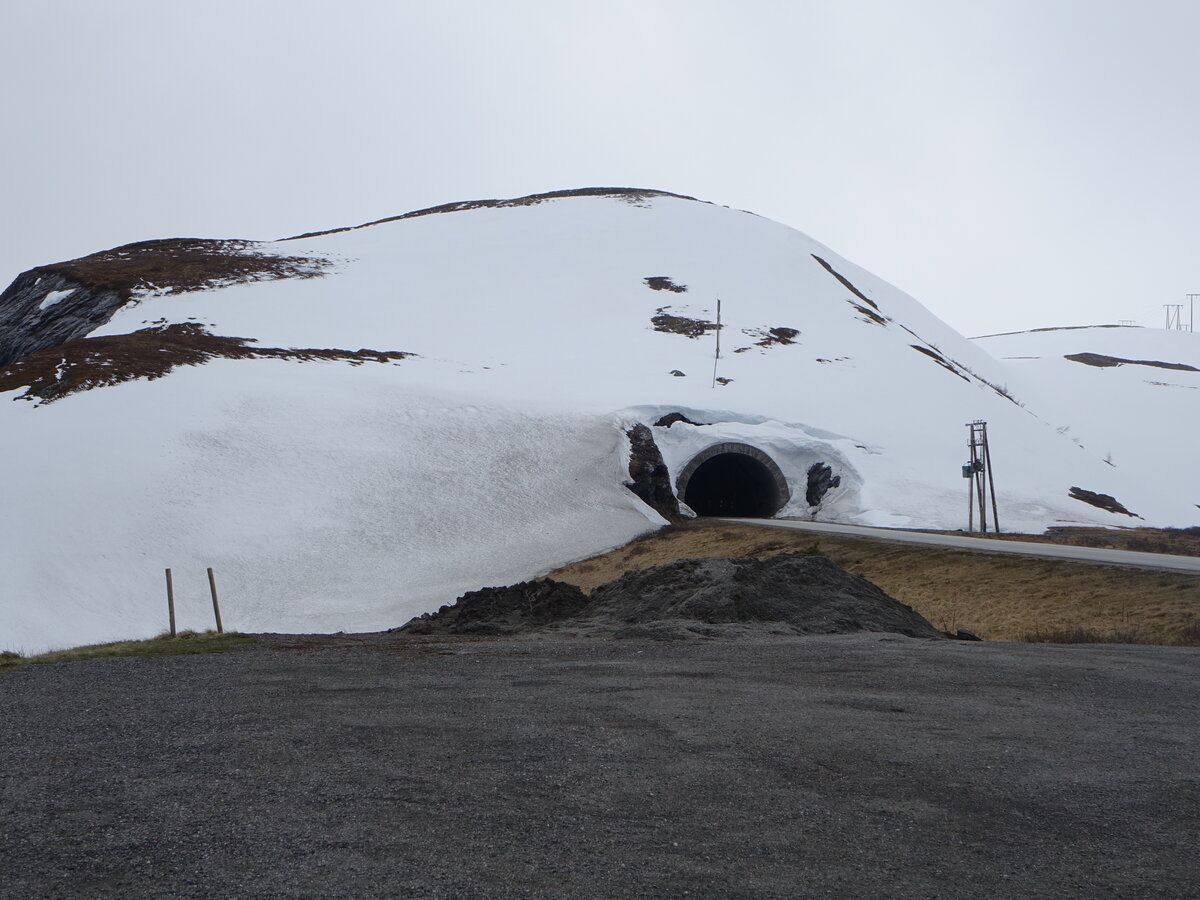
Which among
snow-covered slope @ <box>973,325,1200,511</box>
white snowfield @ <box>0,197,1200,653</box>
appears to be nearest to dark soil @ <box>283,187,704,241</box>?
white snowfield @ <box>0,197,1200,653</box>

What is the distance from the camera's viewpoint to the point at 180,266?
6481 centimetres

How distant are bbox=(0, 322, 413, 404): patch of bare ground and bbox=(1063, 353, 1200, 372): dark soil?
2584 inches

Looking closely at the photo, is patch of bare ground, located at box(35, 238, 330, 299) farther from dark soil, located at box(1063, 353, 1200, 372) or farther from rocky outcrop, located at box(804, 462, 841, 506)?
dark soil, located at box(1063, 353, 1200, 372)

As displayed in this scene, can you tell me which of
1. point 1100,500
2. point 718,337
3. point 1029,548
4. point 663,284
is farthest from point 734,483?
point 1029,548

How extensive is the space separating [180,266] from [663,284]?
31.1 meters

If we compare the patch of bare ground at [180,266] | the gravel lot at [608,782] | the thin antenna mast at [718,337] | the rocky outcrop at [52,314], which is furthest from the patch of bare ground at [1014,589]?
the patch of bare ground at [180,266]

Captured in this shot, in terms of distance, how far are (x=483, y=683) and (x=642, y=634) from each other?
489cm

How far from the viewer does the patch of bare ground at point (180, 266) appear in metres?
59.5

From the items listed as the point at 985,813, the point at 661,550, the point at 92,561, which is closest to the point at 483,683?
the point at 985,813

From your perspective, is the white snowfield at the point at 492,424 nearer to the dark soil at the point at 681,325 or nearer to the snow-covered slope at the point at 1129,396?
the snow-covered slope at the point at 1129,396

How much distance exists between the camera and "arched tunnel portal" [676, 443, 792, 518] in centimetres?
4381

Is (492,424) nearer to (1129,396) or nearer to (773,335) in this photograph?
(773,335)

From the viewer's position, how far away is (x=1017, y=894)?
18.3 feet

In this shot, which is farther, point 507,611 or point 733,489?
point 733,489
